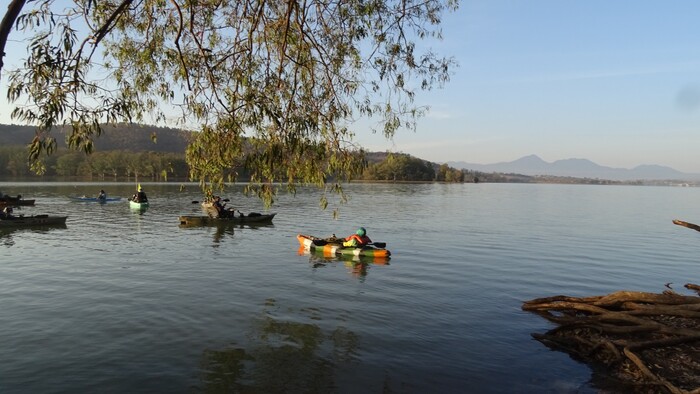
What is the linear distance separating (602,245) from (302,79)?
3364 cm

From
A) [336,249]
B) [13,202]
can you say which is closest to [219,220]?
[336,249]

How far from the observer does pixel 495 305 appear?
1841 cm

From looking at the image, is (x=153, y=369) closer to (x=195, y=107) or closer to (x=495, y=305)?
(x=195, y=107)

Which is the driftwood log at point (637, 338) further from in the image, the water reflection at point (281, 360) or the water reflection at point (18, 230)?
the water reflection at point (18, 230)

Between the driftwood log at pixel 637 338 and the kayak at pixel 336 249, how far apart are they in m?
12.9

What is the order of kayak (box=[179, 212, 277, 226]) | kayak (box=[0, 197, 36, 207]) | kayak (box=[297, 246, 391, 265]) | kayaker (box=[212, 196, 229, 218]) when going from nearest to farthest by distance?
1. kayak (box=[297, 246, 391, 265])
2. kayak (box=[179, 212, 277, 226])
3. kayaker (box=[212, 196, 229, 218])
4. kayak (box=[0, 197, 36, 207])

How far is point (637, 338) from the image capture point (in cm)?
1279

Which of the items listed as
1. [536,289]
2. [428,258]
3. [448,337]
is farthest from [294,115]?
[428,258]

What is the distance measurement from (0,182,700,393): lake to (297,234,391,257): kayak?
1.03m

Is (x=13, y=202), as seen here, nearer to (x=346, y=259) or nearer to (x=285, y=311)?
(x=346, y=259)

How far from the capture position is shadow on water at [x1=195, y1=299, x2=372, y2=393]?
35.7 ft

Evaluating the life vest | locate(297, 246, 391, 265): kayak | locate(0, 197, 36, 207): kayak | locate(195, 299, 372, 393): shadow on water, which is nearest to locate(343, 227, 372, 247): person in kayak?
the life vest

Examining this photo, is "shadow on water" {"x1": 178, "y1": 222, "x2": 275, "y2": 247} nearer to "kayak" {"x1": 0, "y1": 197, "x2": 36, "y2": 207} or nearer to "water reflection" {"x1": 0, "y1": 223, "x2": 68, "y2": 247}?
"water reflection" {"x1": 0, "y1": 223, "x2": 68, "y2": 247}

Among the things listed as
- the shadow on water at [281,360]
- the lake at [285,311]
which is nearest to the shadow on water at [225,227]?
the lake at [285,311]
